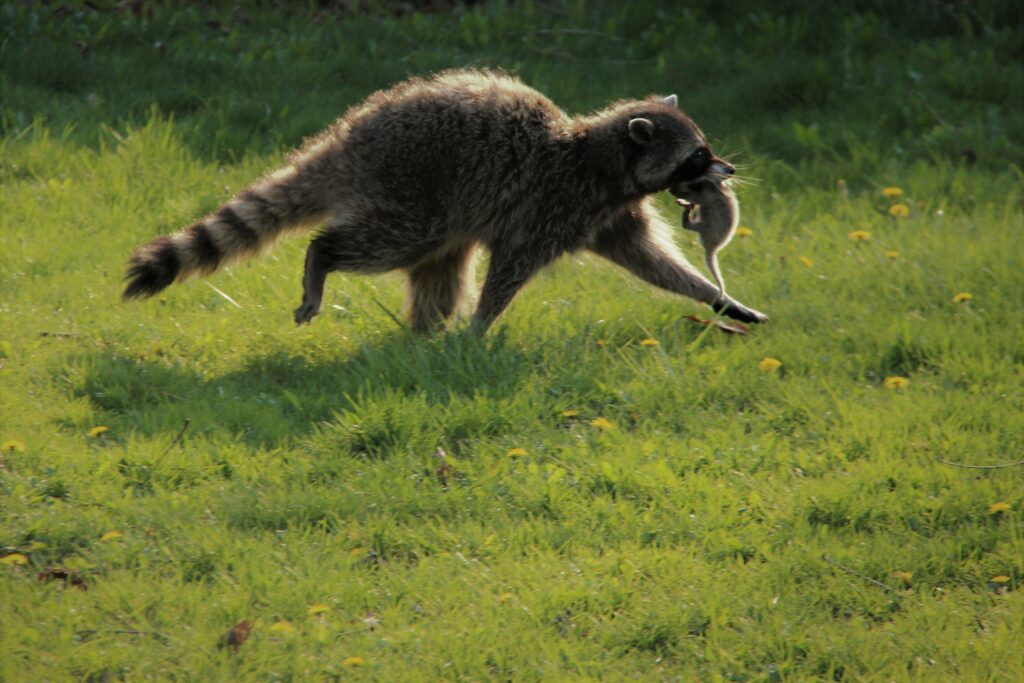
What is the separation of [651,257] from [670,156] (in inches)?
18.3

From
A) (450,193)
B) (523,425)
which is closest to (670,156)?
(450,193)

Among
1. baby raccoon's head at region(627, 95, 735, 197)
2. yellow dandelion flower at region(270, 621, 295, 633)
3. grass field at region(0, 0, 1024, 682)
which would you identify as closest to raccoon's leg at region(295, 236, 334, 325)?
grass field at region(0, 0, 1024, 682)

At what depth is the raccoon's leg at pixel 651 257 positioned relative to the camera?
5383 mm

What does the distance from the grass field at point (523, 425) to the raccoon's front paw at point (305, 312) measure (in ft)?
0.44

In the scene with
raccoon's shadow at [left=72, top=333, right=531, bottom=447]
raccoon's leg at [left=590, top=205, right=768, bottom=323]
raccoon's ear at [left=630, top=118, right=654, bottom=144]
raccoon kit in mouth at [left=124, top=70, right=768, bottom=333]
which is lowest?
raccoon's shadow at [left=72, top=333, right=531, bottom=447]

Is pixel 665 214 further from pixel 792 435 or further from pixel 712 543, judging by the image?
pixel 712 543

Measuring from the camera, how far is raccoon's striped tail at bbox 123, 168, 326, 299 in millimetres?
4887

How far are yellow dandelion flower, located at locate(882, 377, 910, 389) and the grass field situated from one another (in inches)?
0.4

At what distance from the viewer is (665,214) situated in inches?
259

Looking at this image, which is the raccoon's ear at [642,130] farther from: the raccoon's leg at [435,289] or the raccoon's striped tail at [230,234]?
the raccoon's striped tail at [230,234]

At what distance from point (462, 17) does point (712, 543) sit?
5236 mm

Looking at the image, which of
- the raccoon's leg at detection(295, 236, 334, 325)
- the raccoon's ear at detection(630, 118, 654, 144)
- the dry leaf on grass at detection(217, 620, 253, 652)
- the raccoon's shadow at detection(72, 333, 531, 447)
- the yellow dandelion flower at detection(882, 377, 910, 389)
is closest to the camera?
the dry leaf on grass at detection(217, 620, 253, 652)

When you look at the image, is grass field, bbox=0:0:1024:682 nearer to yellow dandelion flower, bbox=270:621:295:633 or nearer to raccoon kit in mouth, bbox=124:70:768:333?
yellow dandelion flower, bbox=270:621:295:633

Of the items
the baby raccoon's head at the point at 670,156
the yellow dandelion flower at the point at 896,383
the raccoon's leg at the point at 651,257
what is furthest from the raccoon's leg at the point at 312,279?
the yellow dandelion flower at the point at 896,383
